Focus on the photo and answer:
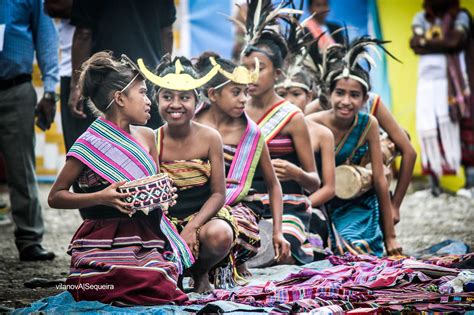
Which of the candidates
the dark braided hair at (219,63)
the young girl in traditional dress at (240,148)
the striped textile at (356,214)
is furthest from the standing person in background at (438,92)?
the dark braided hair at (219,63)

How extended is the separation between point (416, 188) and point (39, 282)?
23.4ft

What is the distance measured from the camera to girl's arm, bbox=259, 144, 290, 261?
19.2 feet

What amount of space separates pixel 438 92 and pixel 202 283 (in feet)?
22.3

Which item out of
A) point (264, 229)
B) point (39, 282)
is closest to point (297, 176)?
point (264, 229)

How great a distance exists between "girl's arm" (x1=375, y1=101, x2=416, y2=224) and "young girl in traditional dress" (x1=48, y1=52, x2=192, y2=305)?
2.61m

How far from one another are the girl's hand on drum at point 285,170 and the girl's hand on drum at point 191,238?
1.31 m

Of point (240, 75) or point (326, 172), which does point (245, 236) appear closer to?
point (240, 75)

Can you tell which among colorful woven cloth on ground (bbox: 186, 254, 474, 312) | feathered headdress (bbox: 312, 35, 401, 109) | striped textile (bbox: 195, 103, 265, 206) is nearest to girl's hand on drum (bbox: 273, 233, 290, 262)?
colorful woven cloth on ground (bbox: 186, 254, 474, 312)

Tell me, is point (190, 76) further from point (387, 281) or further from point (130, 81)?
point (387, 281)

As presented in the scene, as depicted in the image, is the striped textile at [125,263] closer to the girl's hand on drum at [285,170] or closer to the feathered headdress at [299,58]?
the girl's hand on drum at [285,170]

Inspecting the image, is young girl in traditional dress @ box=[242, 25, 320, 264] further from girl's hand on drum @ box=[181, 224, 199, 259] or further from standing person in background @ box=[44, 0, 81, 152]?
girl's hand on drum @ box=[181, 224, 199, 259]

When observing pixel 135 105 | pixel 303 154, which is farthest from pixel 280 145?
pixel 135 105

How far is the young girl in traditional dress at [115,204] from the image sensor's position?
488cm

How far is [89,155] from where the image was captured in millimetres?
4988
